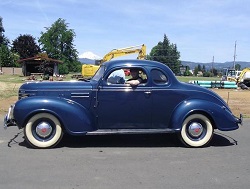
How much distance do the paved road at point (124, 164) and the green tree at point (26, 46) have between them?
77.3 meters

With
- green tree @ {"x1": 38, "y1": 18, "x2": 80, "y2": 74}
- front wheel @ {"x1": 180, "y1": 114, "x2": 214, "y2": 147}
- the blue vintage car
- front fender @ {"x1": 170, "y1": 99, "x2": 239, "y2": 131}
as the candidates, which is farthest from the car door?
green tree @ {"x1": 38, "y1": 18, "x2": 80, "y2": 74}

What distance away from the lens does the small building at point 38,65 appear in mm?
53550

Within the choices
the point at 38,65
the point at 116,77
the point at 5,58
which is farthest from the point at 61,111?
the point at 5,58

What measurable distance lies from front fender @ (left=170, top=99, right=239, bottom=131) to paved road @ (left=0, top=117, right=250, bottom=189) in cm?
45

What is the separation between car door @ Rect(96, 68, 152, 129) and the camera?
678 centimetres

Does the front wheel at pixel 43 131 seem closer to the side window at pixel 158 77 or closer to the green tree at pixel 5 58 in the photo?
the side window at pixel 158 77

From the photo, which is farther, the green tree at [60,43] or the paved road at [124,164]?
the green tree at [60,43]

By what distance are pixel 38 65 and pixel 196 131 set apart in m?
53.1

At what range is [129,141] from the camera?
292 inches

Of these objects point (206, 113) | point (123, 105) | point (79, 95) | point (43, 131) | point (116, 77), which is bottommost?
point (43, 131)

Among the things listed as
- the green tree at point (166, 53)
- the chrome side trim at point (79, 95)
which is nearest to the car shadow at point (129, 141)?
the chrome side trim at point (79, 95)

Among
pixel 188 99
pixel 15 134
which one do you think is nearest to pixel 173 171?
pixel 188 99

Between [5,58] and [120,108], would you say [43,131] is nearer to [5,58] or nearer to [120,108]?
[120,108]

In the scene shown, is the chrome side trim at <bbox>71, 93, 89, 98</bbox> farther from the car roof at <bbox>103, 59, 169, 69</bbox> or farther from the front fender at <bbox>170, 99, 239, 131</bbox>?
the front fender at <bbox>170, 99, 239, 131</bbox>
